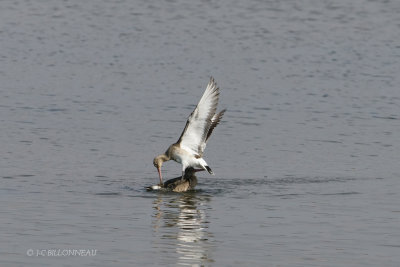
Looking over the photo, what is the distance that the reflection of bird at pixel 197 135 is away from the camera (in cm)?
1650

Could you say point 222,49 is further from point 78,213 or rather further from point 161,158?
point 78,213

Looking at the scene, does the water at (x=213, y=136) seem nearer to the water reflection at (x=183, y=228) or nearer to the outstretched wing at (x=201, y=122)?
the water reflection at (x=183, y=228)

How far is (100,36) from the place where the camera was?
32094mm

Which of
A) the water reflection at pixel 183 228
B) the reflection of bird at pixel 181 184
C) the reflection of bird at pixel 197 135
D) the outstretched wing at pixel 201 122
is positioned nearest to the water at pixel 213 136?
the water reflection at pixel 183 228

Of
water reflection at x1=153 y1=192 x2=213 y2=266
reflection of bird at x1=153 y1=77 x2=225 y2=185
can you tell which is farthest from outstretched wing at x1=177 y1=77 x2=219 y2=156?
water reflection at x1=153 y1=192 x2=213 y2=266

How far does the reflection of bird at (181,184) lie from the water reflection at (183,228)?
131 mm

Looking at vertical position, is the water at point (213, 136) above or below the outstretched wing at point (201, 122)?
below

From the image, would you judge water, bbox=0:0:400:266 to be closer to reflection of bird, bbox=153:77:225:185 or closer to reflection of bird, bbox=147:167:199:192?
reflection of bird, bbox=147:167:199:192

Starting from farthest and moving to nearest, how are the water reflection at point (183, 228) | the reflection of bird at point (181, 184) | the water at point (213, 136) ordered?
1. the reflection of bird at point (181, 184)
2. the water at point (213, 136)
3. the water reflection at point (183, 228)

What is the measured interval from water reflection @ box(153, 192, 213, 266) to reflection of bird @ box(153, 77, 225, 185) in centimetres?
59

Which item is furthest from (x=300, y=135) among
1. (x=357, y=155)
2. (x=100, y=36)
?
(x=100, y=36)

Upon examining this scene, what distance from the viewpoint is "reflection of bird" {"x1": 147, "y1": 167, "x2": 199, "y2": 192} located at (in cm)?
1667

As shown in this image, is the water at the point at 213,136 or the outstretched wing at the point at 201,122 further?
the outstretched wing at the point at 201,122

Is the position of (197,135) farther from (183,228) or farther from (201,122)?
(183,228)
